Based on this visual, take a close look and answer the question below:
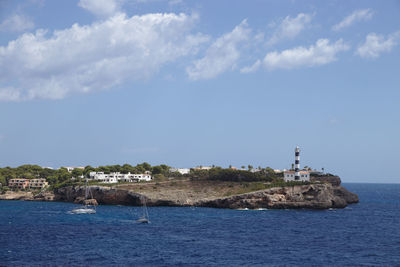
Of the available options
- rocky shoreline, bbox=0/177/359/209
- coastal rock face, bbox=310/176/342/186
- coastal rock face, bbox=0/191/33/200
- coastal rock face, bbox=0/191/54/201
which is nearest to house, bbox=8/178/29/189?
coastal rock face, bbox=0/191/33/200

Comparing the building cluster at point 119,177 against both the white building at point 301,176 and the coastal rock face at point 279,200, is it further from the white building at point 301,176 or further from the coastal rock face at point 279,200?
the white building at point 301,176

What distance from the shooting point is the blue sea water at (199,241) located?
1973 inches

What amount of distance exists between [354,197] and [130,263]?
12472cm

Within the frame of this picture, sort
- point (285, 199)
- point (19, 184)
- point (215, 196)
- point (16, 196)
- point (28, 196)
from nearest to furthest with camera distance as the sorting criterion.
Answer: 1. point (285, 199)
2. point (215, 196)
3. point (28, 196)
4. point (16, 196)
5. point (19, 184)

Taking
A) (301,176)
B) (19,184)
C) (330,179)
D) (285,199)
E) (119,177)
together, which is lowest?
(285,199)

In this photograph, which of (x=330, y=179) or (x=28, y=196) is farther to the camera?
(x=28, y=196)

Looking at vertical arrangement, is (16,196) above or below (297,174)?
below

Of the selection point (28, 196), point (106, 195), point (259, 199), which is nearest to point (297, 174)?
point (259, 199)

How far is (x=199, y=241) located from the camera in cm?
6275

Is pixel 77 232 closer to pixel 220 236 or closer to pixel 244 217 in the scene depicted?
pixel 220 236

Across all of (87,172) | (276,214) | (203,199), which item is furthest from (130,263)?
(87,172)

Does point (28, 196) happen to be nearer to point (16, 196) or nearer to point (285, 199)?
point (16, 196)

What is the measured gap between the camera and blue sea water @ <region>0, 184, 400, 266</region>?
50125mm

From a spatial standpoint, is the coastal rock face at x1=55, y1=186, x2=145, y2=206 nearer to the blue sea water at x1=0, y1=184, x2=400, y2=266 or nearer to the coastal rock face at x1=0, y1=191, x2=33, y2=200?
the coastal rock face at x1=0, y1=191, x2=33, y2=200
